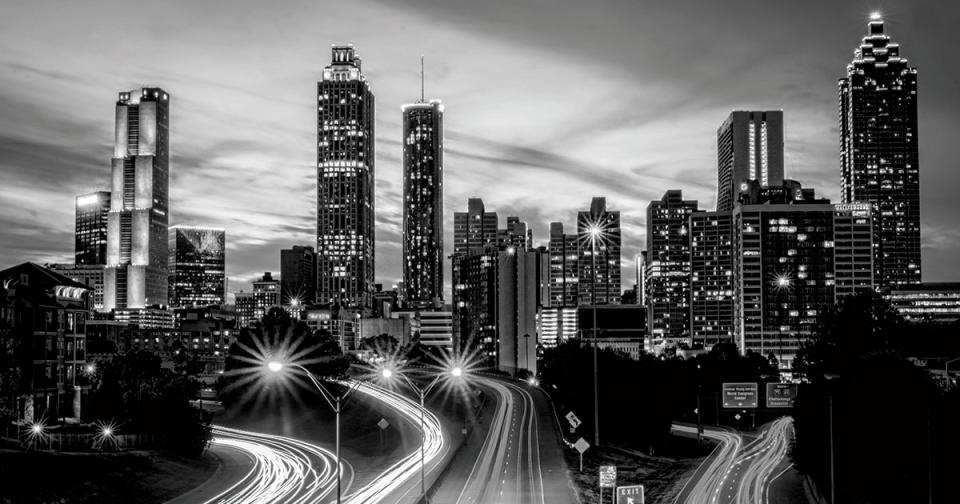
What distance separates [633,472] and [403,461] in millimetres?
20228

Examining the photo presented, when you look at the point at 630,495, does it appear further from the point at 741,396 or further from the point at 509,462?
the point at 741,396

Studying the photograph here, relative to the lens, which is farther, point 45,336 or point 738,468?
point 45,336

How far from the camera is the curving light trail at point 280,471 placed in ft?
217

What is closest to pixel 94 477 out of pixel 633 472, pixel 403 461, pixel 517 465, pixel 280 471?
pixel 280 471

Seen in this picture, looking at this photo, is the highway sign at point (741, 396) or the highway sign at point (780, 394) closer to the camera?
the highway sign at point (780, 394)

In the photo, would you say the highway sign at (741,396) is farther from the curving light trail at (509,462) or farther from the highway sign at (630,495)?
the highway sign at (630,495)

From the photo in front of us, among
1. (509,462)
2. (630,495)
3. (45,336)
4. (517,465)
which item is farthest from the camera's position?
(45,336)

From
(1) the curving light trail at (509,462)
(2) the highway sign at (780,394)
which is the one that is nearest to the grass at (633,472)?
(1) the curving light trail at (509,462)

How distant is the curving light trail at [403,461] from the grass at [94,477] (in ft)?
45.3

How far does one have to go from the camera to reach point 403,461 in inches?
3302

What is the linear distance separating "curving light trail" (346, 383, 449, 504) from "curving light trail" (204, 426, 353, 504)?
2755 millimetres

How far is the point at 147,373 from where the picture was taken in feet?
302

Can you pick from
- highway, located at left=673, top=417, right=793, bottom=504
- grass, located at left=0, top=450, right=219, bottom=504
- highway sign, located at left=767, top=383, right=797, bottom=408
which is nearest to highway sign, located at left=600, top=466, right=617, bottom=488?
Answer: highway, located at left=673, top=417, right=793, bottom=504

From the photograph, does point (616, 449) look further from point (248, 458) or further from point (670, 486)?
point (248, 458)
